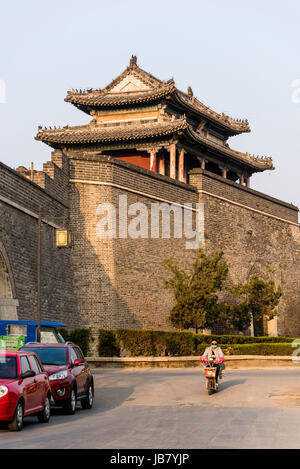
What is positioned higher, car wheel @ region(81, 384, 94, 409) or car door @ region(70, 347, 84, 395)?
car door @ region(70, 347, 84, 395)

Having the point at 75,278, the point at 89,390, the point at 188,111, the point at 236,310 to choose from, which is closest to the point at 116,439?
the point at 89,390

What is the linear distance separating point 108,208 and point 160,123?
9.71 m

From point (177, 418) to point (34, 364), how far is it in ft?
9.09

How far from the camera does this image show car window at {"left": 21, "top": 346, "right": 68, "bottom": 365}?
15.9 m

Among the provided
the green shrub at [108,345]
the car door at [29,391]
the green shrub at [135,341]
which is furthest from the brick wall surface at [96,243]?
the car door at [29,391]

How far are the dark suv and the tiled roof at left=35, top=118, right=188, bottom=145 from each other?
948 inches

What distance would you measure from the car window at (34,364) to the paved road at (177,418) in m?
0.93

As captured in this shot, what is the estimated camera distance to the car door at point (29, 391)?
1279cm

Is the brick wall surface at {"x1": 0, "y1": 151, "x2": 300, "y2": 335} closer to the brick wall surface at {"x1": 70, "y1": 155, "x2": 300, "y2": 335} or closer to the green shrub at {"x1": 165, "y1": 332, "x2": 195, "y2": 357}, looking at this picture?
the brick wall surface at {"x1": 70, "y1": 155, "x2": 300, "y2": 335}

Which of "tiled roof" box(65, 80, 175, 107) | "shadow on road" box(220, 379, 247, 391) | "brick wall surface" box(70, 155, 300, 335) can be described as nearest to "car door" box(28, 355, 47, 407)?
"shadow on road" box(220, 379, 247, 391)

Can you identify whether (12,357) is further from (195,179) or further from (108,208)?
(195,179)

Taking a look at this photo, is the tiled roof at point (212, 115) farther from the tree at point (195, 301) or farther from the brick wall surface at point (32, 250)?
the brick wall surface at point (32, 250)

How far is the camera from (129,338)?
29422 mm

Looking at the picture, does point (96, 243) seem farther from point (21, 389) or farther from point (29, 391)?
point (21, 389)
